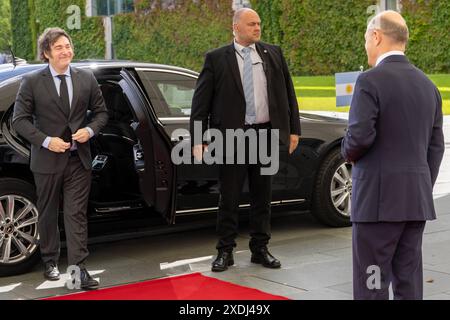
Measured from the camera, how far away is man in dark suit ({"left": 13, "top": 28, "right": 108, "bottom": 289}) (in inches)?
231

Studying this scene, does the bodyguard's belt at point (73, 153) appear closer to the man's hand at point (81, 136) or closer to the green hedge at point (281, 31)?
the man's hand at point (81, 136)

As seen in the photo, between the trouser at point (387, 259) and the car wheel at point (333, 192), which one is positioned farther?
the car wheel at point (333, 192)

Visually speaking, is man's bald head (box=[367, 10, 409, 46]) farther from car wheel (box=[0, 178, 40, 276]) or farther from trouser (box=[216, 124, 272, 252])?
car wheel (box=[0, 178, 40, 276])

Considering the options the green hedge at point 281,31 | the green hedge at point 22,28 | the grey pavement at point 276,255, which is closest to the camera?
the grey pavement at point 276,255

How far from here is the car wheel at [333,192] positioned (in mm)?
7707

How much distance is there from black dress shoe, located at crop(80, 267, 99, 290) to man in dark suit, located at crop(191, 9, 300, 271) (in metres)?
0.95

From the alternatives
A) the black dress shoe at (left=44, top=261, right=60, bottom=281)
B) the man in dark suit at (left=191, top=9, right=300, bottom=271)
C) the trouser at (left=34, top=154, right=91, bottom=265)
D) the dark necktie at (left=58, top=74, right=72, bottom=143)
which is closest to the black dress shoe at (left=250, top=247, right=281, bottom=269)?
the man in dark suit at (left=191, top=9, right=300, bottom=271)

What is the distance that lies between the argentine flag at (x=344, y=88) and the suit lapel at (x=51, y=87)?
1102 centimetres

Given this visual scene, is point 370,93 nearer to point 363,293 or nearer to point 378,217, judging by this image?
point 378,217

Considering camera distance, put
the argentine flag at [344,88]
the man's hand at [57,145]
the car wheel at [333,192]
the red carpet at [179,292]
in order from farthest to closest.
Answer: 1. the argentine flag at [344,88]
2. the car wheel at [333,192]
3. the man's hand at [57,145]
4. the red carpet at [179,292]

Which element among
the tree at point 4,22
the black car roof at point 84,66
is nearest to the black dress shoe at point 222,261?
the black car roof at point 84,66

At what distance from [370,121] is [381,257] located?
689 mm

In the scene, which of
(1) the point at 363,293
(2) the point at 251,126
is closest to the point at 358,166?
(1) the point at 363,293

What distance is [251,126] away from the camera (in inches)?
247
